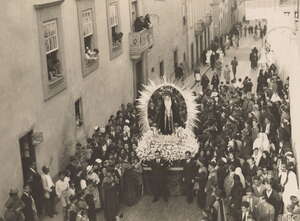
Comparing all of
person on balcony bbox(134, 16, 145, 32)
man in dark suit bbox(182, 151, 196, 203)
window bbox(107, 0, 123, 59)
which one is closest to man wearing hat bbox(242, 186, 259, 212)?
man in dark suit bbox(182, 151, 196, 203)

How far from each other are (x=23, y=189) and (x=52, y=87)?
3856 mm

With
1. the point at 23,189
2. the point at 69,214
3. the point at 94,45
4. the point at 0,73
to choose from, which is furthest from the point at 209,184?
the point at 94,45

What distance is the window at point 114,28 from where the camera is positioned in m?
24.4

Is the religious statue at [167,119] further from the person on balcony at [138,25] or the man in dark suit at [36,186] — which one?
the person on balcony at [138,25]

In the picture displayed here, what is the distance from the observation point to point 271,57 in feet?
118

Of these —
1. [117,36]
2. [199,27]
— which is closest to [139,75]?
[117,36]

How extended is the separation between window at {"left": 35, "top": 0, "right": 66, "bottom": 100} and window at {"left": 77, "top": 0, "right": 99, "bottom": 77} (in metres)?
1.90

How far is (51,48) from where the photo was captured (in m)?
18.9

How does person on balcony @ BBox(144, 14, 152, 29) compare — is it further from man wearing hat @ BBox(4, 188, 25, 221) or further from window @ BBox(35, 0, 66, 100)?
man wearing hat @ BBox(4, 188, 25, 221)

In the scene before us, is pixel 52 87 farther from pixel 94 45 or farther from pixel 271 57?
pixel 271 57

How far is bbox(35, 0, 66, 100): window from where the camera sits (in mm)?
18031

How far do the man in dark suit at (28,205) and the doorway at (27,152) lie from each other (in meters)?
1.97

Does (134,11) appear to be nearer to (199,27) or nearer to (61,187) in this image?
(61,187)

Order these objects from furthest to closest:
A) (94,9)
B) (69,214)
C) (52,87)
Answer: (94,9) → (52,87) → (69,214)
